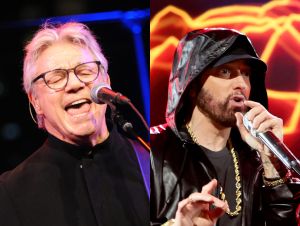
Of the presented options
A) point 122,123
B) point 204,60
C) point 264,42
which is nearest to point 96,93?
point 122,123

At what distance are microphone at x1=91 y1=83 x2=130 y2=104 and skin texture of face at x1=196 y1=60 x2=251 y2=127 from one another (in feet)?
1.33

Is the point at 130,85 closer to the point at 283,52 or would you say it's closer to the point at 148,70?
the point at 148,70

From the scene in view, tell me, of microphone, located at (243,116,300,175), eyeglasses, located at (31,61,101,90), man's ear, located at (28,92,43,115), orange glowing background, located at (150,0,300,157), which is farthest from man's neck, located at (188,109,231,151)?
man's ear, located at (28,92,43,115)

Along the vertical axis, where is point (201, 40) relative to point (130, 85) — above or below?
above

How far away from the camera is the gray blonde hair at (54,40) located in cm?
203

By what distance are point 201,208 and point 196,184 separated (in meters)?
0.30

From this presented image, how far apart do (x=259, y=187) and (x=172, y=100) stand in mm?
494

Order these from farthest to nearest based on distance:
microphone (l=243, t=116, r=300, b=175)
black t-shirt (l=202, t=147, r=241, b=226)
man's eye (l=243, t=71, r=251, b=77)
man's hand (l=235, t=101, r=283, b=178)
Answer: man's eye (l=243, t=71, r=251, b=77)
black t-shirt (l=202, t=147, r=241, b=226)
man's hand (l=235, t=101, r=283, b=178)
microphone (l=243, t=116, r=300, b=175)

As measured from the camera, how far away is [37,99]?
2010mm

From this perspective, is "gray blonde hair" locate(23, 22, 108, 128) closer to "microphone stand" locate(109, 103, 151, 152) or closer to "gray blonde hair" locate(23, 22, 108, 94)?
"gray blonde hair" locate(23, 22, 108, 94)

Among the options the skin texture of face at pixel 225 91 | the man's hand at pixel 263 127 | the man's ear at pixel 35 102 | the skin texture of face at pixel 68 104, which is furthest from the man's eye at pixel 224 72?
the man's ear at pixel 35 102

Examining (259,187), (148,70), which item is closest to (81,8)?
(148,70)

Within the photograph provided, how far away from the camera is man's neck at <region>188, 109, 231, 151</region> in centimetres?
205

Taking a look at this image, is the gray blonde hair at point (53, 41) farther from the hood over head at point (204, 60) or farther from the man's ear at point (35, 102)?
the hood over head at point (204, 60)
